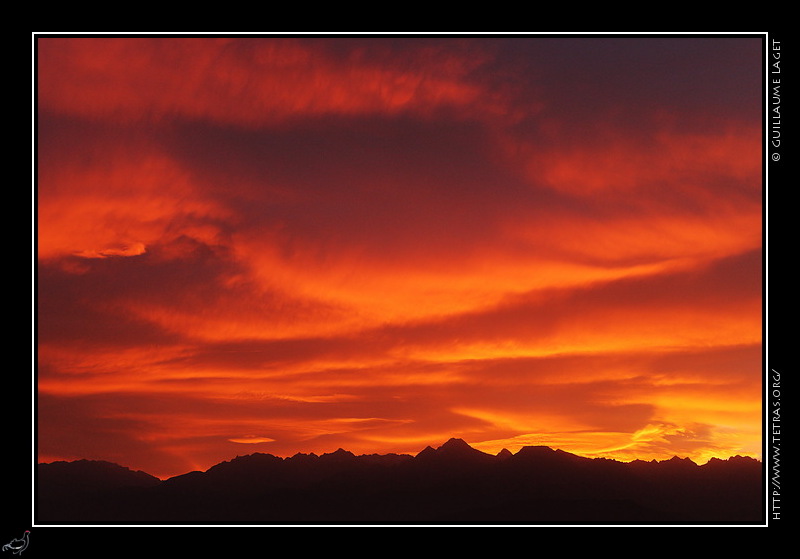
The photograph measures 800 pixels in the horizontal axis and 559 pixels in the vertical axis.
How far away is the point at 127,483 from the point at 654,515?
6.38 meters

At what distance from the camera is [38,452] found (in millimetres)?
9016

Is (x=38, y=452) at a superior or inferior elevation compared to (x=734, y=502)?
superior

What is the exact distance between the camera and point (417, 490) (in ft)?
30.7

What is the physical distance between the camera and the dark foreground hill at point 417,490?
30.1ft

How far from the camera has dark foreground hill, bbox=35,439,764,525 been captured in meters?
9.16
